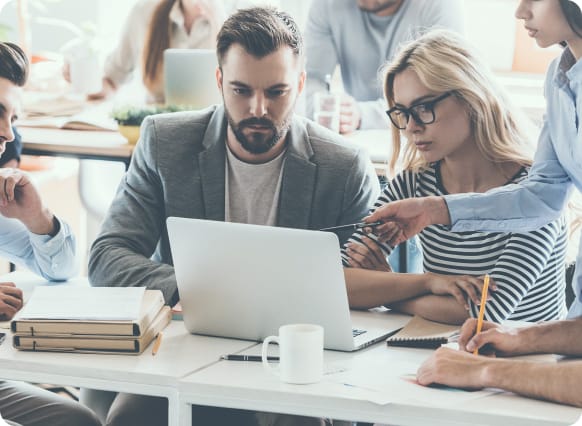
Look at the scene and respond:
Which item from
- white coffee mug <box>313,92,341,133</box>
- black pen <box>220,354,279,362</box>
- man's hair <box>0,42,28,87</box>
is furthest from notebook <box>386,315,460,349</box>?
white coffee mug <box>313,92,341,133</box>

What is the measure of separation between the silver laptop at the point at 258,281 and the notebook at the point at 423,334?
1.5 inches

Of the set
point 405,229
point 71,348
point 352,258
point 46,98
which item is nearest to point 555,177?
point 405,229

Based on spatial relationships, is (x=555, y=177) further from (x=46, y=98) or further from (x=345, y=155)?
(x=46, y=98)

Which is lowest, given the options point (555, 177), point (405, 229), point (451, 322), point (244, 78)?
point (451, 322)

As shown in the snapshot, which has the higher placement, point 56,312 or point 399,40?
point 399,40

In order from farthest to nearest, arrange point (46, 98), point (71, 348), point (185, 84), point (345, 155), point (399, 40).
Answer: point (46, 98), point (399, 40), point (185, 84), point (345, 155), point (71, 348)

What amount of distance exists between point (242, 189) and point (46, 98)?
82.1 inches

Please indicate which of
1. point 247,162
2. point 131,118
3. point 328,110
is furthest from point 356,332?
point 131,118

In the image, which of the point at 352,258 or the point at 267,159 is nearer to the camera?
the point at 352,258

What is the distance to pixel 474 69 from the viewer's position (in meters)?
2.12

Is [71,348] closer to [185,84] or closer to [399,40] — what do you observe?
[185,84]

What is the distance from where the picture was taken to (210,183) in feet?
7.50

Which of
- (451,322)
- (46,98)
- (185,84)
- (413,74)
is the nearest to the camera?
(451,322)

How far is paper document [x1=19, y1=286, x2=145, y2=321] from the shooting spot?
66.1 inches
